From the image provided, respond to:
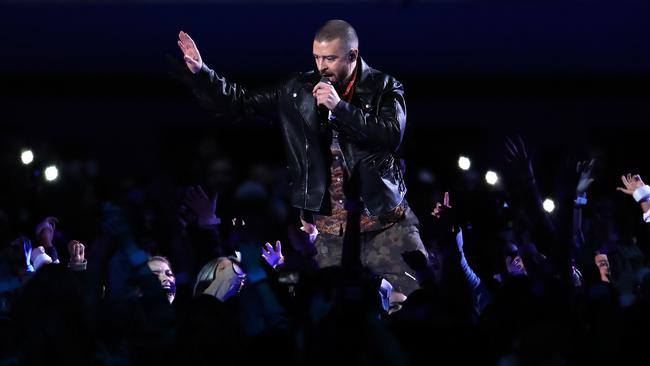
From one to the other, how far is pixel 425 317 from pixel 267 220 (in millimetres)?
1944

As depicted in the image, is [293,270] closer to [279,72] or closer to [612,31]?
[279,72]

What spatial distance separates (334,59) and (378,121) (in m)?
0.46

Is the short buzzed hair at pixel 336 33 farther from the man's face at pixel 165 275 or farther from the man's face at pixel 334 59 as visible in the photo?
the man's face at pixel 165 275

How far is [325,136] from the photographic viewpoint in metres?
6.29

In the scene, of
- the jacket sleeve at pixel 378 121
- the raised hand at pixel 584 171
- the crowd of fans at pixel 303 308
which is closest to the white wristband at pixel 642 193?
the raised hand at pixel 584 171

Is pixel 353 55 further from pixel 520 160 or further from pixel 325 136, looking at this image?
pixel 520 160

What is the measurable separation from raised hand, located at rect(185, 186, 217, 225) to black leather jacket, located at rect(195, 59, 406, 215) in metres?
1.05

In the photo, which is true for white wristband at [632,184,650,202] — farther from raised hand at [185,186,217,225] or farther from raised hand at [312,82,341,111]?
raised hand at [185,186,217,225]

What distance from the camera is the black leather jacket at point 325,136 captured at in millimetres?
6152

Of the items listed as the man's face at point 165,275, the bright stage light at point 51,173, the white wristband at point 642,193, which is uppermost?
the bright stage light at point 51,173

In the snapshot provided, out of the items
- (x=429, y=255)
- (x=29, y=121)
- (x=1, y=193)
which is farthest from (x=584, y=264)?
(x=29, y=121)

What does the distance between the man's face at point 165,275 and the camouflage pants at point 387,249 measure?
2.95 feet

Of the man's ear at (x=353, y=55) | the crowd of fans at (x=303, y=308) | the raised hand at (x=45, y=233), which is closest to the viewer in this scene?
the crowd of fans at (x=303, y=308)

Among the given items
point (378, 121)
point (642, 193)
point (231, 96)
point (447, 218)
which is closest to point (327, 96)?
point (378, 121)
